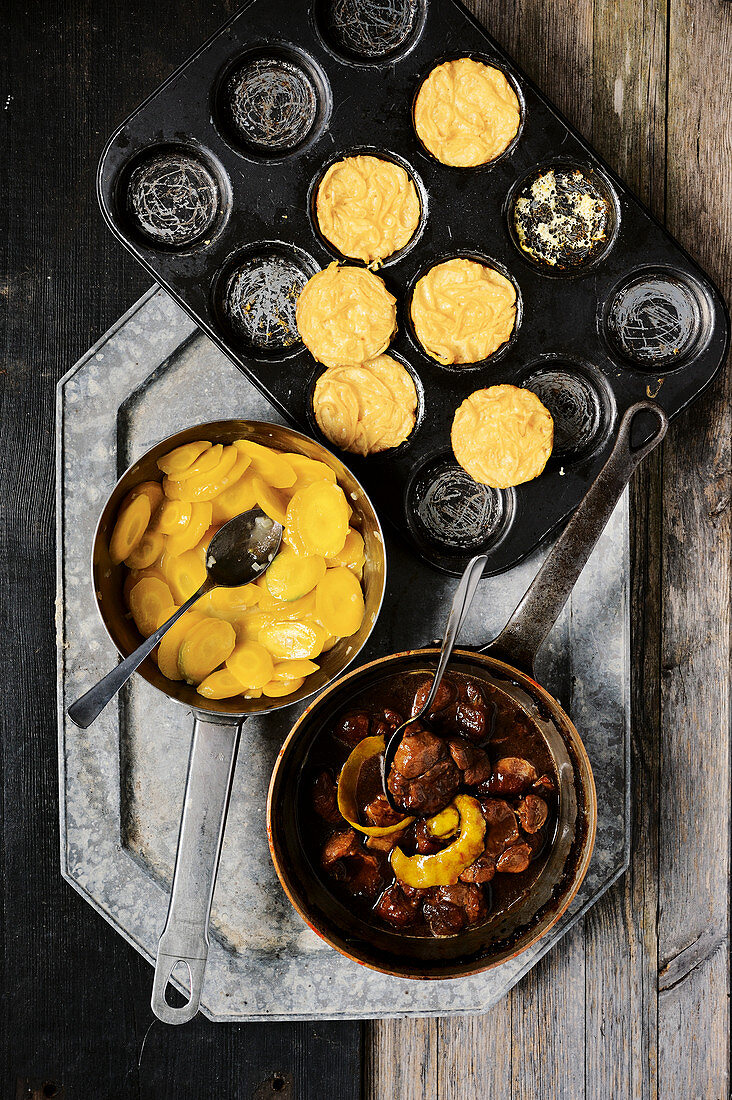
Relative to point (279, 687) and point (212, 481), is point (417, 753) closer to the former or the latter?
point (279, 687)

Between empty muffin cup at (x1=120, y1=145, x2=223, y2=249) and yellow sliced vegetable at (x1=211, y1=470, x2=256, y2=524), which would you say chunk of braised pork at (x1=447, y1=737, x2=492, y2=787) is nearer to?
yellow sliced vegetable at (x1=211, y1=470, x2=256, y2=524)

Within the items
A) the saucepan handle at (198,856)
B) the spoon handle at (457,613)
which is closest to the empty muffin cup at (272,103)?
the spoon handle at (457,613)

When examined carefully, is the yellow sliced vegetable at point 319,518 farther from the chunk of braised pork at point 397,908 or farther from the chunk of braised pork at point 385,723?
the chunk of braised pork at point 397,908

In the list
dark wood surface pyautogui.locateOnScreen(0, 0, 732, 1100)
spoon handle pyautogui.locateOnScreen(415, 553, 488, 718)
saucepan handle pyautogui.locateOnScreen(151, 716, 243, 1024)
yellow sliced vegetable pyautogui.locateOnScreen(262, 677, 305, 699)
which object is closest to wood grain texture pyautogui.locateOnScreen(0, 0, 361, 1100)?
dark wood surface pyautogui.locateOnScreen(0, 0, 732, 1100)

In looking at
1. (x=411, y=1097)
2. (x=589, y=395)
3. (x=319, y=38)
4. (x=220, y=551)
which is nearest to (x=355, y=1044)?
(x=411, y=1097)

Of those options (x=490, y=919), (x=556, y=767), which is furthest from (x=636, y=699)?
(x=490, y=919)
